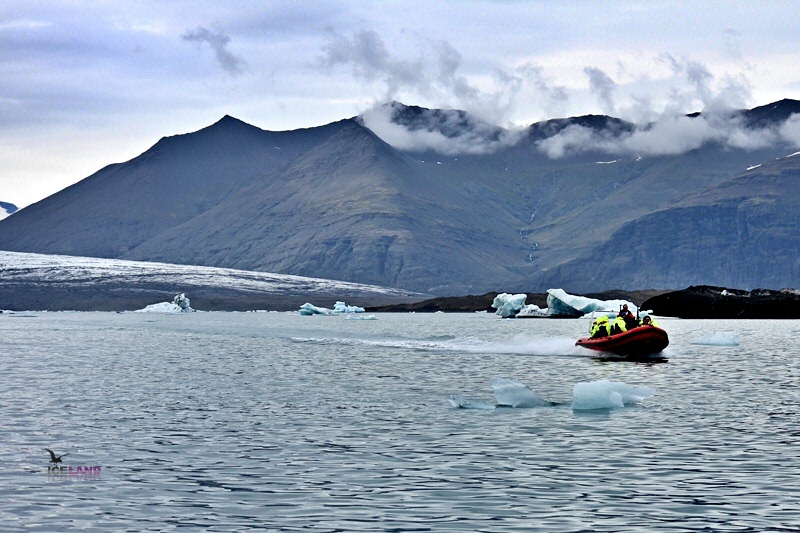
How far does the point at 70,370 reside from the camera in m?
54.8

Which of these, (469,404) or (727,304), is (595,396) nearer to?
(469,404)

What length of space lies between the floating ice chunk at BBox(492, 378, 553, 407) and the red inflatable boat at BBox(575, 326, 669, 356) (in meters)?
27.4

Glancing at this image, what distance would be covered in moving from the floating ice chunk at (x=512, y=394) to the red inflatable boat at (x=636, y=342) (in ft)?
89.8

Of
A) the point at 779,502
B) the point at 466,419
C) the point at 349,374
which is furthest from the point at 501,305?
the point at 779,502

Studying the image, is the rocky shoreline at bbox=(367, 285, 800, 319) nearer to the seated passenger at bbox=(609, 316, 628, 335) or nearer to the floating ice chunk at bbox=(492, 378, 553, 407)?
the seated passenger at bbox=(609, 316, 628, 335)

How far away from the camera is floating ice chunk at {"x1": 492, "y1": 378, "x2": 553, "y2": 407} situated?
35438 millimetres

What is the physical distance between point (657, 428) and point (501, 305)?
163 metres

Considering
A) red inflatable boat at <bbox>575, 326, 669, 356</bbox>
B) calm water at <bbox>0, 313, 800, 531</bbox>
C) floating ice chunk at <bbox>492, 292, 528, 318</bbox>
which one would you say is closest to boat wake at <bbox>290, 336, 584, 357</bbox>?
red inflatable boat at <bbox>575, 326, 669, 356</bbox>

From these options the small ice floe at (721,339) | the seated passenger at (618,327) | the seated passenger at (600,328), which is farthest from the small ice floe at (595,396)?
the small ice floe at (721,339)

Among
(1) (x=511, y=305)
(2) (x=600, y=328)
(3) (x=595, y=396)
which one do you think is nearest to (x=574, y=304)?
(1) (x=511, y=305)

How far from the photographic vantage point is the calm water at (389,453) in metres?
19.2

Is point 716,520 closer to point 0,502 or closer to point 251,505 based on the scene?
point 251,505

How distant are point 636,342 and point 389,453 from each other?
126 ft

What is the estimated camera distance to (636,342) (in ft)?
202
